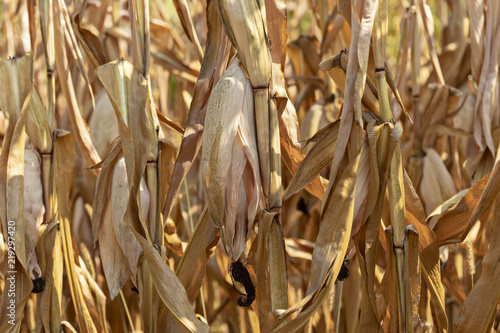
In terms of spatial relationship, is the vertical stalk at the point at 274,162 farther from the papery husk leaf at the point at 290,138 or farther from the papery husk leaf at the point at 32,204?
the papery husk leaf at the point at 32,204

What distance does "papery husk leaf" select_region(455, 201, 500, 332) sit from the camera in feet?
1.73

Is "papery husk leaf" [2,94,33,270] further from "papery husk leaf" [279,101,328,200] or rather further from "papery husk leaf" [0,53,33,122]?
"papery husk leaf" [279,101,328,200]

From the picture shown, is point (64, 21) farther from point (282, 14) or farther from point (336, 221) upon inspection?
point (336, 221)

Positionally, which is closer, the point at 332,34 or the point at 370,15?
the point at 370,15

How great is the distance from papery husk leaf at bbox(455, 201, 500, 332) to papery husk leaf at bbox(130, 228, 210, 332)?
0.26 m

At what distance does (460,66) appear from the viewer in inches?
38.6

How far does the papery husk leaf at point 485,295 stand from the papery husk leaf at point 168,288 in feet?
0.86

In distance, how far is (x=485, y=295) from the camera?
0.53 meters

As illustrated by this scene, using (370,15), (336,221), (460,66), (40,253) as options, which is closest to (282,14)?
(370,15)

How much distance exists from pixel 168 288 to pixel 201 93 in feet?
0.63

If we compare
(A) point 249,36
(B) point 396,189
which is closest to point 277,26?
(A) point 249,36

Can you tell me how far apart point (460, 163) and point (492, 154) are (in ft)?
1.01

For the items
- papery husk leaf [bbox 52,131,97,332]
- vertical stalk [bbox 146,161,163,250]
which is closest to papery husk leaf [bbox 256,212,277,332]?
vertical stalk [bbox 146,161,163,250]

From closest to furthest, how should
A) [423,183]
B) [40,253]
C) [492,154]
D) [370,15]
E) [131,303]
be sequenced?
[370,15] < [40,253] < [492,154] < [423,183] < [131,303]
